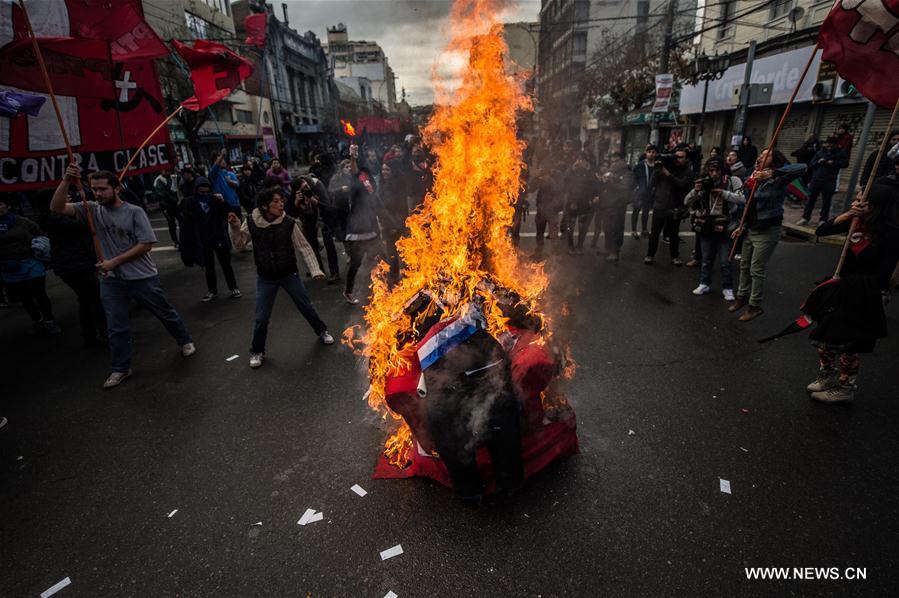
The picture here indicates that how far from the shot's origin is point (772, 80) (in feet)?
58.7

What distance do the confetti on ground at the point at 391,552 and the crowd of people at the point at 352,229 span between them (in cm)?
326

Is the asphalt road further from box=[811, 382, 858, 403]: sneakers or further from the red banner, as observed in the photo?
the red banner

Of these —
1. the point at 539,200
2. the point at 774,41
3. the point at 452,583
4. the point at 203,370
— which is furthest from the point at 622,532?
the point at 774,41

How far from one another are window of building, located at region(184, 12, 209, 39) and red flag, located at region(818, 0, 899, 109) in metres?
37.3

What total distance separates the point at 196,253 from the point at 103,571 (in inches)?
235

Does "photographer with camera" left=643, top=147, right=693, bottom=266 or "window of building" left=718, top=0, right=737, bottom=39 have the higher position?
"window of building" left=718, top=0, right=737, bottom=39

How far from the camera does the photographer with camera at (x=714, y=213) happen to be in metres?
6.46

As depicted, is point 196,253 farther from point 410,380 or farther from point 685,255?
point 685,255

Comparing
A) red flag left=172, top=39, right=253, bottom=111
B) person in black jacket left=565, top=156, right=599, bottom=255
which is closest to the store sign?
person in black jacket left=565, top=156, right=599, bottom=255

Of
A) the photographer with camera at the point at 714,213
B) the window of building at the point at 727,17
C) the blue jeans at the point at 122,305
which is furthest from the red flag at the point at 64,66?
the window of building at the point at 727,17

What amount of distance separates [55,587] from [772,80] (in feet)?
80.0

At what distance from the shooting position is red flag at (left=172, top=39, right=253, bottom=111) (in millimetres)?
5953

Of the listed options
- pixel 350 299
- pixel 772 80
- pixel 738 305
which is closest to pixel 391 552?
pixel 350 299

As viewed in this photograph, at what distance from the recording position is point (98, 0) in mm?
4855
